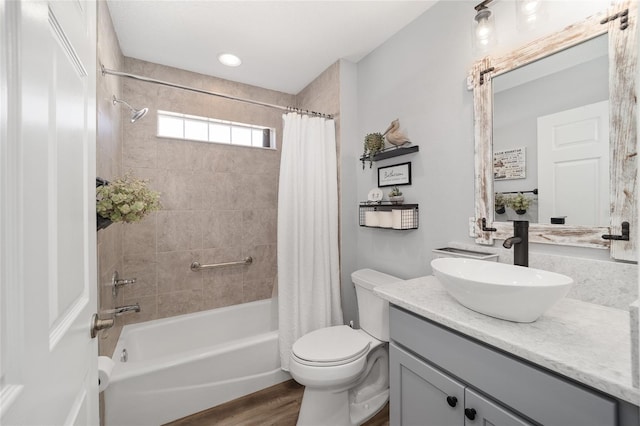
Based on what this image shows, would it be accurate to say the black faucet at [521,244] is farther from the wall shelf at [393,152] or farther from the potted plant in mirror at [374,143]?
the potted plant in mirror at [374,143]

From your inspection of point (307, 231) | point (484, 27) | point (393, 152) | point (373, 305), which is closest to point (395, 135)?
point (393, 152)

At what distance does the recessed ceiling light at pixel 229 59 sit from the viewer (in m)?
2.15

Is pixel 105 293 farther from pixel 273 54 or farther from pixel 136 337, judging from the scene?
pixel 273 54

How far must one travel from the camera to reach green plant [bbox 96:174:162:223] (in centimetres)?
108

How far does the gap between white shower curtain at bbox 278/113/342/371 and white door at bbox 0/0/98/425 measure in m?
1.33

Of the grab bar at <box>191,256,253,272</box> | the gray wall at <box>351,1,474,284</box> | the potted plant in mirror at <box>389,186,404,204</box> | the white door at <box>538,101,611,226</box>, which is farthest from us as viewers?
the grab bar at <box>191,256,253,272</box>

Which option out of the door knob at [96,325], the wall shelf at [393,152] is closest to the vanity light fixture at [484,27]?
the wall shelf at [393,152]

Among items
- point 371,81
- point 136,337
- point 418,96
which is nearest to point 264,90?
point 371,81

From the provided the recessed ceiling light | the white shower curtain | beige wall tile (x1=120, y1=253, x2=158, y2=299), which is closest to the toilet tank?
the white shower curtain

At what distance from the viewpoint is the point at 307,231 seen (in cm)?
211

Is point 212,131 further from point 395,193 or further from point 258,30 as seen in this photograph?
point 395,193

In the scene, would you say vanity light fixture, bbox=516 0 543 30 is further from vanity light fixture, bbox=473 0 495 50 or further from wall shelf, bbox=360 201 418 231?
wall shelf, bbox=360 201 418 231

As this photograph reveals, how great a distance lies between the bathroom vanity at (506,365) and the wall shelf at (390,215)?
0.61 m

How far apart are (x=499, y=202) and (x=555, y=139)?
349mm
